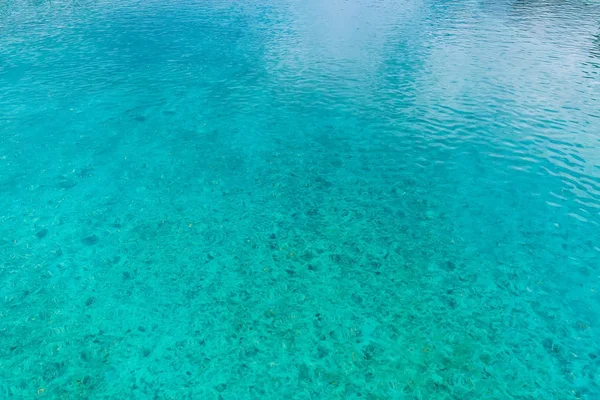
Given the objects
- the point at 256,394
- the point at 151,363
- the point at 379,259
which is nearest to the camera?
the point at 256,394

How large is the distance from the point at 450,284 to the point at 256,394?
737 cm

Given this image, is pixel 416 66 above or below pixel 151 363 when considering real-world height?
above

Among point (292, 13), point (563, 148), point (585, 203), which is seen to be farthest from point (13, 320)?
point (292, 13)

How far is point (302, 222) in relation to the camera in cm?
1533

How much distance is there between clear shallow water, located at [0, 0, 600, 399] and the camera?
1041 cm

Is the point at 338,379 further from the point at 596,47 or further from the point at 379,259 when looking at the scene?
the point at 596,47

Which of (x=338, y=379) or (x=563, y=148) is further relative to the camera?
(x=563, y=148)

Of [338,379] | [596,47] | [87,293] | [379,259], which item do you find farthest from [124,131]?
[596,47]

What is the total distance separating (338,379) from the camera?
32.9 ft

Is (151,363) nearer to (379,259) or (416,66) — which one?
(379,259)

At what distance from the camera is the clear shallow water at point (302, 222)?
10.4 meters

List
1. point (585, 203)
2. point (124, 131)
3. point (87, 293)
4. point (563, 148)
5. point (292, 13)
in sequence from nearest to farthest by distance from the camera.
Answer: point (87, 293)
point (585, 203)
point (563, 148)
point (124, 131)
point (292, 13)

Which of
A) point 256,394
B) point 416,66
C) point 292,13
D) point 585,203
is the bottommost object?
point 256,394

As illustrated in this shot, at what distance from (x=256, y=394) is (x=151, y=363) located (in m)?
3.17
